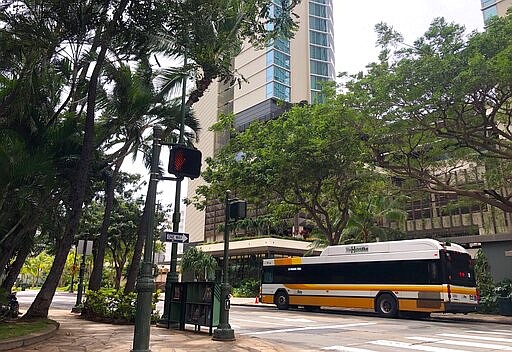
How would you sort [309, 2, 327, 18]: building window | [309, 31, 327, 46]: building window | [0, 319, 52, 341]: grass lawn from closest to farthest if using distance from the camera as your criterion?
1. [0, 319, 52, 341]: grass lawn
2. [309, 31, 327, 46]: building window
3. [309, 2, 327, 18]: building window

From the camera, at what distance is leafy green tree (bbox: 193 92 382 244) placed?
838 inches

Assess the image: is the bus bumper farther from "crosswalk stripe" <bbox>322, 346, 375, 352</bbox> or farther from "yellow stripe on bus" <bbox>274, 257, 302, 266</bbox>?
"crosswalk stripe" <bbox>322, 346, 375, 352</bbox>

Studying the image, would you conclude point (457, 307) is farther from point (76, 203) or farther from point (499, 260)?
point (76, 203)

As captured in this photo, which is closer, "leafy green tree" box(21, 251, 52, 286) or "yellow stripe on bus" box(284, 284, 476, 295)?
"yellow stripe on bus" box(284, 284, 476, 295)

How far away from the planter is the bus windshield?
2646 mm

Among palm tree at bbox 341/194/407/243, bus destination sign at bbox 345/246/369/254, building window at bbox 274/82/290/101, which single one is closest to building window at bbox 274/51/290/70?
building window at bbox 274/82/290/101

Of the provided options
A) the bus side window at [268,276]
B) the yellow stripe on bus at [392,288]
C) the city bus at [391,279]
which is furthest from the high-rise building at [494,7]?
the yellow stripe on bus at [392,288]

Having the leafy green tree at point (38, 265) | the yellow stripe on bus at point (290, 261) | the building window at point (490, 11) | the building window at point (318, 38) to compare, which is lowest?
the yellow stripe on bus at point (290, 261)

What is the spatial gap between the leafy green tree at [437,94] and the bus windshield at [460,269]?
101 inches

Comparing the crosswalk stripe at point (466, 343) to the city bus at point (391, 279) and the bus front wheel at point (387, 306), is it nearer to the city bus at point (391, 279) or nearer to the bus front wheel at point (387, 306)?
the city bus at point (391, 279)

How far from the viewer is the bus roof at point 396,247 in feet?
62.4

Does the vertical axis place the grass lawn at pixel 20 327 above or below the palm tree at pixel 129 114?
below

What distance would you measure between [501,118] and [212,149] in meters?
50.1

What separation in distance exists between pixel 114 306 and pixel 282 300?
1291 cm
